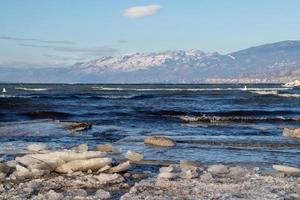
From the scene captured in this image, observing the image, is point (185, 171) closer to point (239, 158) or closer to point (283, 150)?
point (239, 158)

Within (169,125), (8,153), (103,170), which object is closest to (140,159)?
(103,170)

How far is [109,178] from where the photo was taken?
12.7m

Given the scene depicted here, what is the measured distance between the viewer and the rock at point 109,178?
12537mm

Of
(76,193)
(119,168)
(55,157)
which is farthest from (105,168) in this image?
(76,193)

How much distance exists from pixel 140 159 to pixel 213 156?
8.82 ft

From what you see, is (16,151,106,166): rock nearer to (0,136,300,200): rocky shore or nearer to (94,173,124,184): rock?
(0,136,300,200): rocky shore

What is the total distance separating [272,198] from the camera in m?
10.8

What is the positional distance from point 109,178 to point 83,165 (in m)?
1.25

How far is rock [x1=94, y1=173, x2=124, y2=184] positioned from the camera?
494 inches

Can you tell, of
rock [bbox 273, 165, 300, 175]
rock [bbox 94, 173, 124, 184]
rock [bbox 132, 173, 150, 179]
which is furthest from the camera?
rock [bbox 273, 165, 300, 175]

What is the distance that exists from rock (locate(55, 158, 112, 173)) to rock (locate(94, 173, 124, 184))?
88cm

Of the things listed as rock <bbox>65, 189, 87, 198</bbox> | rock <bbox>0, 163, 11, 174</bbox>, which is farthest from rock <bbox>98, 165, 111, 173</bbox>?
rock <bbox>0, 163, 11, 174</bbox>

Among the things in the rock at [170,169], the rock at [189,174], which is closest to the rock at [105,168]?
the rock at [170,169]

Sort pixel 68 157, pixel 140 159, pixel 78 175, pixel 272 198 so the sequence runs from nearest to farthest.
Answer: pixel 272 198 → pixel 78 175 → pixel 68 157 → pixel 140 159
